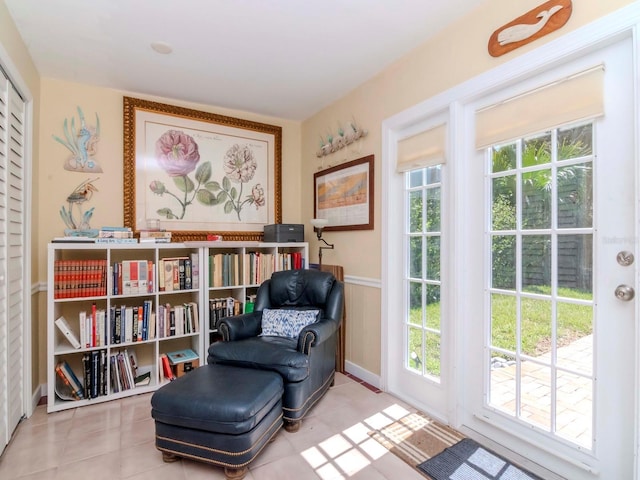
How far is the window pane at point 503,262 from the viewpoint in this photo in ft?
6.29

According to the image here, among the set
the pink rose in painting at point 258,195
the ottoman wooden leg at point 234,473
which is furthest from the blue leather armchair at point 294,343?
the pink rose in painting at point 258,195

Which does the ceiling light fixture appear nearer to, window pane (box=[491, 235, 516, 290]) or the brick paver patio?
window pane (box=[491, 235, 516, 290])

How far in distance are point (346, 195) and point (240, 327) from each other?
149 cm

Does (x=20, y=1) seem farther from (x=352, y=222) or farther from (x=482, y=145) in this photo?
(x=482, y=145)

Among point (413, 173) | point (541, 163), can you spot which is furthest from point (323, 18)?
point (541, 163)

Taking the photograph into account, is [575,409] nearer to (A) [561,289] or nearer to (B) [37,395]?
(A) [561,289]

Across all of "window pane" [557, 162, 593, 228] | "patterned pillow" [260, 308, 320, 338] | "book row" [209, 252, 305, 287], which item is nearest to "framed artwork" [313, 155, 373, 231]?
"book row" [209, 252, 305, 287]

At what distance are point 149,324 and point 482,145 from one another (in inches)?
110

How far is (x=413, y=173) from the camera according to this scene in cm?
255

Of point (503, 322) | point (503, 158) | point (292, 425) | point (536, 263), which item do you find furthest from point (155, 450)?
point (503, 158)

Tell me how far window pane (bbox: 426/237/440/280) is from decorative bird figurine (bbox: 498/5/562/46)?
47.9 inches

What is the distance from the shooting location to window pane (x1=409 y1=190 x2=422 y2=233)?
2.51 meters

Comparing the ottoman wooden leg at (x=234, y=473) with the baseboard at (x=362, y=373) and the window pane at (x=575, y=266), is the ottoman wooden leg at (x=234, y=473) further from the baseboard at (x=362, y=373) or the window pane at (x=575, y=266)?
the window pane at (x=575, y=266)

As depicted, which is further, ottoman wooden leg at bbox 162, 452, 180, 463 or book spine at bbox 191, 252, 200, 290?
book spine at bbox 191, 252, 200, 290
